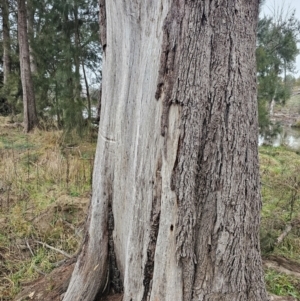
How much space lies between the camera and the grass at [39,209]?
271 centimetres

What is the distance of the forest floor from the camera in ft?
7.95

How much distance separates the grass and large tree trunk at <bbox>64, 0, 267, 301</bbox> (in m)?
1.57

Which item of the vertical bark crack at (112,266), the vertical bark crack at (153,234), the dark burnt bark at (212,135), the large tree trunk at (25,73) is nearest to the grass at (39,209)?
the vertical bark crack at (112,266)

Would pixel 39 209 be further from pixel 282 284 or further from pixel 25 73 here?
pixel 25 73

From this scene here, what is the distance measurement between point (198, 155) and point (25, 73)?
7855 mm

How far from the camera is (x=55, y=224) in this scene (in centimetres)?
325

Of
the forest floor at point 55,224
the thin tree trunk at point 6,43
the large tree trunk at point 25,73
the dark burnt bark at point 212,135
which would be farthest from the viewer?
the thin tree trunk at point 6,43

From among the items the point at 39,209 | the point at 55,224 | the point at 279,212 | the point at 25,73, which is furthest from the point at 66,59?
the point at 279,212

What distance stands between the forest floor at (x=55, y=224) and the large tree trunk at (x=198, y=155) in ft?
2.72

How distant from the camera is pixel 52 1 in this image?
7016mm

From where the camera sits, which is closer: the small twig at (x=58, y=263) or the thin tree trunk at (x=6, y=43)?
the small twig at (x=58, y=263)

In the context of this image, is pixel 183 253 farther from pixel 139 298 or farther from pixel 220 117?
pixel 220 117

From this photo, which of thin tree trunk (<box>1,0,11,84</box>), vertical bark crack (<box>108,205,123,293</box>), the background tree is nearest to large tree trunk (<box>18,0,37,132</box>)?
thin tree trunk (<box>1,0,11,84</box>)

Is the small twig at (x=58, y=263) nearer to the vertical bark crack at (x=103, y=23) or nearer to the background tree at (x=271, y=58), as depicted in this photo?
the vertical bark crack at (x=103, y=23)
